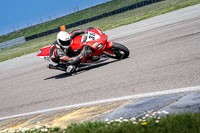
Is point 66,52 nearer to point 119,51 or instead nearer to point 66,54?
point 66,54

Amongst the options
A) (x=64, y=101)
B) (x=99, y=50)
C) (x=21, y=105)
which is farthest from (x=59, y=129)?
(x=99, y=50)

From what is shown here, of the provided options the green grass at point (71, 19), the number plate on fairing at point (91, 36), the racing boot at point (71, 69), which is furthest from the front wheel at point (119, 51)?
the green grass at point (71, 19)

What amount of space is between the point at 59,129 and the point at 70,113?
96cm

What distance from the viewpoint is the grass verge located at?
349 centimetres

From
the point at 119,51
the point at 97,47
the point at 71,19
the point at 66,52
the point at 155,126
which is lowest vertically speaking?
the point at 155,126

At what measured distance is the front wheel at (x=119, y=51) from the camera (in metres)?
9.69

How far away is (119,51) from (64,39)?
5.35ft

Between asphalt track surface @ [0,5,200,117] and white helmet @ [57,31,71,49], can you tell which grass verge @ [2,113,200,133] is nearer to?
asphalt track surface @ [0,5,200,117]

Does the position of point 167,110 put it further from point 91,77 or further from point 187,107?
point 91,77

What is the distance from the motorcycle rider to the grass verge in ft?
17.3

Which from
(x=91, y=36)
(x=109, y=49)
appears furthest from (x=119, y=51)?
(x=91, y=36)

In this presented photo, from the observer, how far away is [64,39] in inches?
375

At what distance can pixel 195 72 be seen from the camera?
6.15 m

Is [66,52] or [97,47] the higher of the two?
[66,52]
